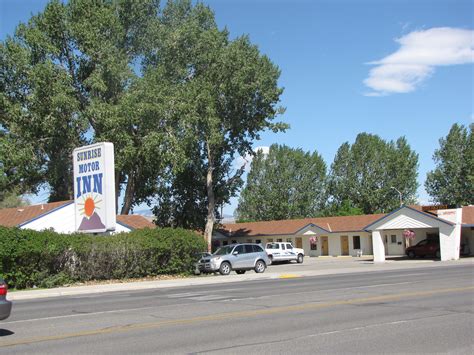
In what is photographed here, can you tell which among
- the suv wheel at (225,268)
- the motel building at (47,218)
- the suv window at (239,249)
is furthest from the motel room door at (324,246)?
the suv wheel at (225,268)

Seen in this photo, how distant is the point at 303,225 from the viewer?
2375 inches

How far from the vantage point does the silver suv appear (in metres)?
30.7

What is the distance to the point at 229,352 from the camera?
8.37 m

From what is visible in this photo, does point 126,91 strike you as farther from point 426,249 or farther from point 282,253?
point 426,249

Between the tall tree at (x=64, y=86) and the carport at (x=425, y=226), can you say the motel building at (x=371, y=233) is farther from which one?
the tall tree at (x=64, y=86)

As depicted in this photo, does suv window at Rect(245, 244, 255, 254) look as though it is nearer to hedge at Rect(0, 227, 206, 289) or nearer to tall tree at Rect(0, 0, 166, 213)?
hedge at Rect(0, 227, 206, 289)

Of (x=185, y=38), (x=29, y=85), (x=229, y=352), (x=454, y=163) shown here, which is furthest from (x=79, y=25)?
(x=454, y=163)

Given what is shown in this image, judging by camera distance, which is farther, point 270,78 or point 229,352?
point 270,78

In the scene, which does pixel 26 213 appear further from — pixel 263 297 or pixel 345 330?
pixel 345 330

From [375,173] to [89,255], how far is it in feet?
183

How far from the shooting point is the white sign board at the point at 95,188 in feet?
88.2

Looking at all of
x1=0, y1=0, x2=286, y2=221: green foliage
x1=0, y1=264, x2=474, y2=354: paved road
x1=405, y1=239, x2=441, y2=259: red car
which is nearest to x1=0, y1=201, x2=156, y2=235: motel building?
x1=0, y1=0, x2=286, y2=221: green foliage

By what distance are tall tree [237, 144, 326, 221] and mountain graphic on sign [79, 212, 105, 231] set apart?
52.5 metres

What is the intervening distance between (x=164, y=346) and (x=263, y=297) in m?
7.71
